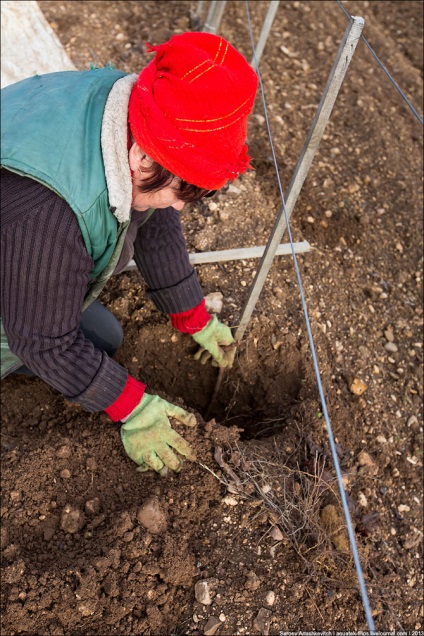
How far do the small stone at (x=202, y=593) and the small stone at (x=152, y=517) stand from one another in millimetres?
206

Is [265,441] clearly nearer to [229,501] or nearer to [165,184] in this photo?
[229,501]

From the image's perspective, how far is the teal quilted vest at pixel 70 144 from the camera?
1.56 m

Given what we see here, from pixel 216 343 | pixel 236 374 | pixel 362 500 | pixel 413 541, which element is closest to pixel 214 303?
pixel 216 343

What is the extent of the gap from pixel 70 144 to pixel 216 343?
114 cm

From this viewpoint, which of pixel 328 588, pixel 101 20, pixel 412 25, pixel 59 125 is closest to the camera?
pixel 59 125

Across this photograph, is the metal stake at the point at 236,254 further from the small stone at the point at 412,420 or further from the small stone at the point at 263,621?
the small stone at the point at 263,621

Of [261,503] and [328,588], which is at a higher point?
[261,503]

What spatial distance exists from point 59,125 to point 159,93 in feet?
1.19

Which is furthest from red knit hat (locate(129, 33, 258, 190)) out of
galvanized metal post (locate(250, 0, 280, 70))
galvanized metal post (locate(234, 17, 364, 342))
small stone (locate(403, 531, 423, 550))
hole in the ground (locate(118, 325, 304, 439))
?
small stone (locate(403, 531, 423, 550))

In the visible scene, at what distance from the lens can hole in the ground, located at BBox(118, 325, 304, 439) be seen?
2557 millimetres

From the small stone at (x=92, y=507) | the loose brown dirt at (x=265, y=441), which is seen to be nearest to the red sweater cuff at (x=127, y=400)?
the loose brown dirt at (x=265, y=441)

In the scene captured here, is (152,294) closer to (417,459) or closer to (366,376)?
(366,376)

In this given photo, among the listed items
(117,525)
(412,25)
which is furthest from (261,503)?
(412,25)

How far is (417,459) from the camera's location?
2547 millimetres
